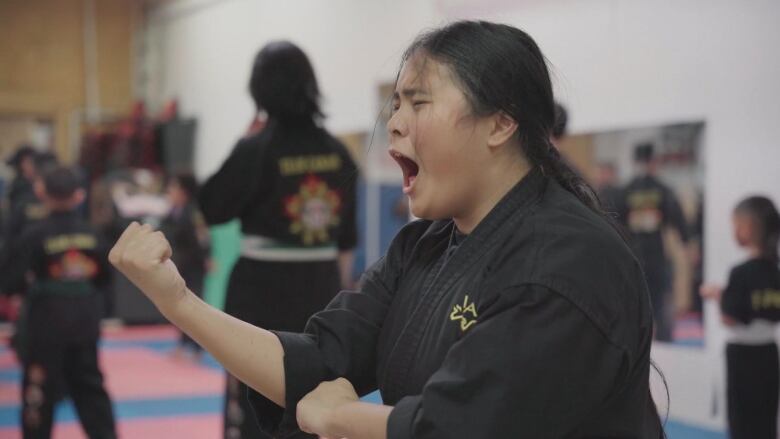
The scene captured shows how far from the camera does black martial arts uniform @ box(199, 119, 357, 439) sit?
4215mm

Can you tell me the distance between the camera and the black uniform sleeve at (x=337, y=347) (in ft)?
6.51

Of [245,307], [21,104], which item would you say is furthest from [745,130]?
[21,104]

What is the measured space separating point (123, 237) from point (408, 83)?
59cm

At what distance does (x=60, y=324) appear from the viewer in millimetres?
5555

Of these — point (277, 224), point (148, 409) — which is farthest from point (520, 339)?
point (148, 409)

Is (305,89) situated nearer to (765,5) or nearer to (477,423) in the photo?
(477,423)

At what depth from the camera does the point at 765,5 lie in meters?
6.59

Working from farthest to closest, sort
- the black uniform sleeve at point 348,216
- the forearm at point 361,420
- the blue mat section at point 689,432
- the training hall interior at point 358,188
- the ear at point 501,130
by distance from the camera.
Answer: the blue mat section at point 689,432, the black uniform sleeve at point 348,216, the training hall interior at point 358,188, the ear at point 501,130, the forearm at point 361,420

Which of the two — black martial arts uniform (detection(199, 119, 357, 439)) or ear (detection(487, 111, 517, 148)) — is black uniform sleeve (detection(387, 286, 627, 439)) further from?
black martial arts uniform (detection(199, 119, 357, 439))

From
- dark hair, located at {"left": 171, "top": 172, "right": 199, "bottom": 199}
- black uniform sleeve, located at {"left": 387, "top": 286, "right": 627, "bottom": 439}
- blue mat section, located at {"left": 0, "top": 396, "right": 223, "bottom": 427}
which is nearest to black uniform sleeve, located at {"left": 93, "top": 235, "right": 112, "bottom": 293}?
blue mat section, located at {"left": 0, "top": 396, "right": 223, "bottom": 427}

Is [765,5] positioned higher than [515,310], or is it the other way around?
[765,5]

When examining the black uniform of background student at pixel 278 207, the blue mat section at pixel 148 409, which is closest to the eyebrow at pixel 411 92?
the black uniform of background student at pixel 278 207

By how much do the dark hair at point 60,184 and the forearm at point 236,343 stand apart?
4.02 m

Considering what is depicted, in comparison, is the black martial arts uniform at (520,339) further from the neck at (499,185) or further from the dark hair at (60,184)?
the dark hair at (60,184)
